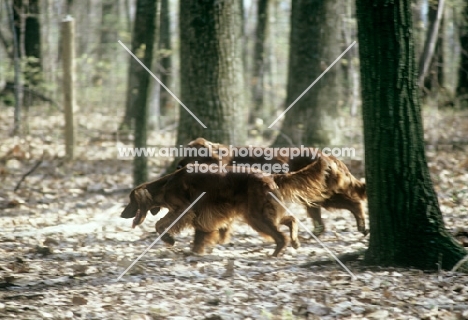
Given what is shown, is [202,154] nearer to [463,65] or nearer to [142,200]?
[142,200]

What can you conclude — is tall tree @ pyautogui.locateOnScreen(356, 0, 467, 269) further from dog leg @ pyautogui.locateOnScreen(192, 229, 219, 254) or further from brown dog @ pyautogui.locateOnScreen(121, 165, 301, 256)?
dog leg @ pyautogui.locateOnScreen(192, 229, 219, 254)

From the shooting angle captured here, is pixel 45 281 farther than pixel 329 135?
No

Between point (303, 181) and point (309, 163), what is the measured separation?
2.28 feet

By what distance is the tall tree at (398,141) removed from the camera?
5168 mm

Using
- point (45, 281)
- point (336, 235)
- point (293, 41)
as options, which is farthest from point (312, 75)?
point (45, 281)

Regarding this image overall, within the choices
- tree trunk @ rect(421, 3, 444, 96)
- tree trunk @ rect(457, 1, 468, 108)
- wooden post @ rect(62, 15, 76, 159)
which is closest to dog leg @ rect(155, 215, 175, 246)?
wooden post @ rect(62, 15, 76, 159)

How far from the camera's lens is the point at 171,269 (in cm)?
593

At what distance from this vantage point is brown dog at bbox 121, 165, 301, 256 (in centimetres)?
650

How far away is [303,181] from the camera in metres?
6.68

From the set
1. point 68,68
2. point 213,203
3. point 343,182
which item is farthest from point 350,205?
point 68,68

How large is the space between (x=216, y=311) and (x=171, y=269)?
1420 mm

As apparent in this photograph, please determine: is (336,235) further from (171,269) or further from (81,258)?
(81,258)

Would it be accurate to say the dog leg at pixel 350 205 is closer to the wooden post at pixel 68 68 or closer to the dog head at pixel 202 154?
the dog head at pixel 202 154

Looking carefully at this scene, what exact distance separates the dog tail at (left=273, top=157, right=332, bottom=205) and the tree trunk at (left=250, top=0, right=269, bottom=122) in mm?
10569
